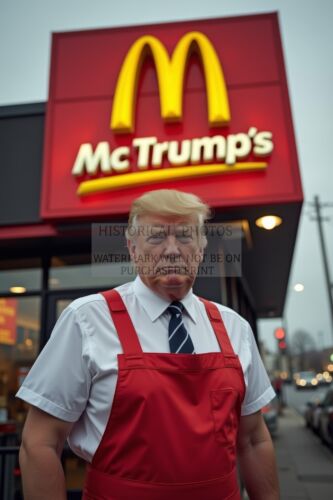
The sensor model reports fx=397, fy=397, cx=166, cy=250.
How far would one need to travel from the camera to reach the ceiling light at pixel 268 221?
15.5 ft

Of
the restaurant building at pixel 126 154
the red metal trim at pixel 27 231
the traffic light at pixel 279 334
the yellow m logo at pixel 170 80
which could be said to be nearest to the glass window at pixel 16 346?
the restaurant building at pixel 126 154

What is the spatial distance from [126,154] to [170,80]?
110 cm

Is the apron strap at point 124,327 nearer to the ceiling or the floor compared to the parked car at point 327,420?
nearer to the ceiling

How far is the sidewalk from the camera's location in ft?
19.7

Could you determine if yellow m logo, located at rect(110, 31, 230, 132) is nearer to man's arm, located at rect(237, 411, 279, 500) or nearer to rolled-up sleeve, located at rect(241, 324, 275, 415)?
rolled-up sleeve, located at rect(241, 324, 275, 415)

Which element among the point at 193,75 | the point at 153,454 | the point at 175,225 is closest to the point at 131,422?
the point at 153,454

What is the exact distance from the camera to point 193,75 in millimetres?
4973

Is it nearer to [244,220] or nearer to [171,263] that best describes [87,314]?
[171,263]

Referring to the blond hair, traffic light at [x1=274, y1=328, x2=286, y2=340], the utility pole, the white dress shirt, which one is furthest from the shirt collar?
the utility pole

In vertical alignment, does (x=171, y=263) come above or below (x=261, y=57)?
below

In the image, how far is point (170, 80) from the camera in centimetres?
481

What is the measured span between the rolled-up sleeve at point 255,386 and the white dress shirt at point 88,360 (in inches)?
5.2

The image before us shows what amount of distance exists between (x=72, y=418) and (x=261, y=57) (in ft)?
16.2

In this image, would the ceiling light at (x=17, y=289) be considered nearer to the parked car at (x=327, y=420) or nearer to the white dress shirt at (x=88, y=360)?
the white dress shirt at (x=88, y=360)
